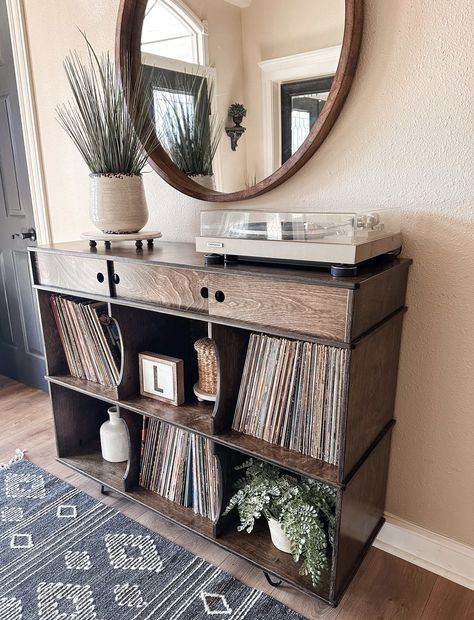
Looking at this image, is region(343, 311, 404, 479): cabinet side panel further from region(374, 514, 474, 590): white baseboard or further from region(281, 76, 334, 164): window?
region(281, 76, 334, 164): window

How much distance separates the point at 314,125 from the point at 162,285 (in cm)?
64

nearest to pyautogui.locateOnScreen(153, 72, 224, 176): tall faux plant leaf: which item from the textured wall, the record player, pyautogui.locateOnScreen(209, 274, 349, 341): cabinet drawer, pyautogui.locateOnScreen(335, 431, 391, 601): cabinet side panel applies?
the textured wall

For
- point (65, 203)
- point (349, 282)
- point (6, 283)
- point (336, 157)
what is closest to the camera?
point (349, 282)

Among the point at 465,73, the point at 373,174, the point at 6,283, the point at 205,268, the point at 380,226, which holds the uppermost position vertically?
the point at 465,73

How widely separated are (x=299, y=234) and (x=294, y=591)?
1.05 m

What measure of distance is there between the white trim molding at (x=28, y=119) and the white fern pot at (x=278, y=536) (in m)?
1.73

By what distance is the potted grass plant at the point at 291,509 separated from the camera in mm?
1246

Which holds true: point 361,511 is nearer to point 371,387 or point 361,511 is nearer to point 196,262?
point 371,387

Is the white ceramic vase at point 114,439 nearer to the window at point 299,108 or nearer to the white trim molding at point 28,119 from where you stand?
the white trim molding at point 28,119

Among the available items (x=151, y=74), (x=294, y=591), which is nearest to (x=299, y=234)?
(x=151, y=74)

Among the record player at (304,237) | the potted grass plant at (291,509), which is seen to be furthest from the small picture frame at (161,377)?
the record player at (304,237)

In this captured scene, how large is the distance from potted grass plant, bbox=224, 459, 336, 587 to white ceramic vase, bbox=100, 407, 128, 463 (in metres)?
0.57

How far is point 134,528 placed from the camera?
1.61m

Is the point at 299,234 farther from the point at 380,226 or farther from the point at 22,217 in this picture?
the point at 22,217
